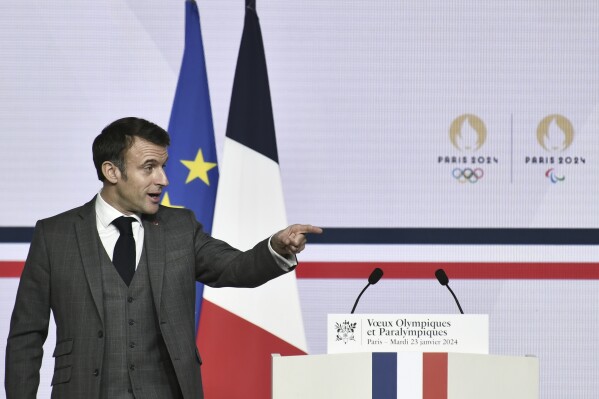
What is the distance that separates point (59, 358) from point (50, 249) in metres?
0.36

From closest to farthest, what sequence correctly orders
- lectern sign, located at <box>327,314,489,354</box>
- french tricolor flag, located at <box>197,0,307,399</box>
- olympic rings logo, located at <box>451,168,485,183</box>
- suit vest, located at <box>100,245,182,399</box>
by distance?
1. suit vest, located at <box>100,245,182,399</box>
2. lectern sign, located at <box>327,314,489,354</box>
3. french tricolor flag, located at <box>197,0,307,399</box>
4. olympic rings logo, located at <box>451,168,485,183</box>

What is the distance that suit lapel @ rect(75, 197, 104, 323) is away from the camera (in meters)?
2.71

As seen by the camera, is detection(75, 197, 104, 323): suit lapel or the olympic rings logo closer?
detection(75, 197, 104, 323): suit lapel

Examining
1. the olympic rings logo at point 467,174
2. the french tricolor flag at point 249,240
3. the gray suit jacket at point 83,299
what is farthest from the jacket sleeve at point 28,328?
the olympic rings logo at point 467,174

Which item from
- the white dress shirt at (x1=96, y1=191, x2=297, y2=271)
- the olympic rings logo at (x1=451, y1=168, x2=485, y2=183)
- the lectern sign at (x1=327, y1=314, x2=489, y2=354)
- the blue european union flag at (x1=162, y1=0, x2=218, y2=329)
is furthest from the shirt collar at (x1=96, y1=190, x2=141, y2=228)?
the olympic rings logo at (x1=451, y1=168, x2=485, y2=183)

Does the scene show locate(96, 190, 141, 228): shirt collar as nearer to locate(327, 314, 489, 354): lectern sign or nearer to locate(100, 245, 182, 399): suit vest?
locate(100, 245, 182, 399): suit vest

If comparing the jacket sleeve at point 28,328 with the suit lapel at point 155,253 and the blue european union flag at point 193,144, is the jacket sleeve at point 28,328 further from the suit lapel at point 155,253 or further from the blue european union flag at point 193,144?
the blue european union flag at point 193,144

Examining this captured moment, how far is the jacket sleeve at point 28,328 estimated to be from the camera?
109 inches

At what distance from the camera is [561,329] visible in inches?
181

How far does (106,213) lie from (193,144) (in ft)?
5.37

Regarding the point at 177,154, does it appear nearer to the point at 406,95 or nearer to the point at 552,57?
the point at 406,95

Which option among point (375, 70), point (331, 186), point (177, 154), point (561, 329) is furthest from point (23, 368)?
point (561, 329)

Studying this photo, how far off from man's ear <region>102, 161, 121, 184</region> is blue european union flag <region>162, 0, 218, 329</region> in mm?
1554

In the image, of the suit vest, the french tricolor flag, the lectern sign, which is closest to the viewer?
the suit vest
